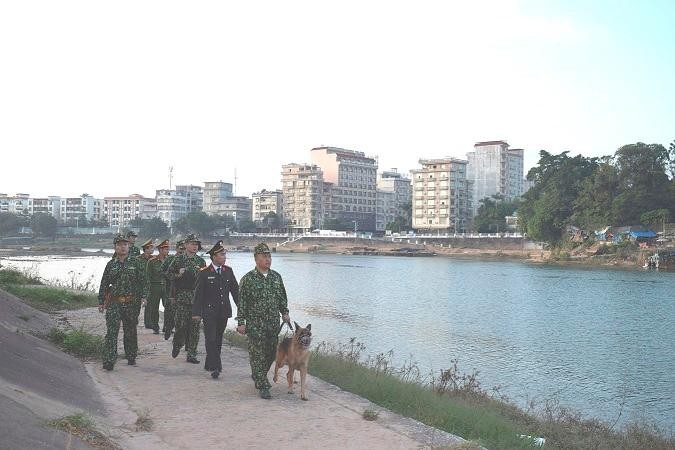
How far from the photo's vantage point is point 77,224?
164750mm

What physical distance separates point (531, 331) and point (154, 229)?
131m

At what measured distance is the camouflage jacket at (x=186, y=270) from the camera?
11.7m

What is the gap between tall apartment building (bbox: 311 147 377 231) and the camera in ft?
549

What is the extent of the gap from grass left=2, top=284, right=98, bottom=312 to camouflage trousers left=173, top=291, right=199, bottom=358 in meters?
8.81

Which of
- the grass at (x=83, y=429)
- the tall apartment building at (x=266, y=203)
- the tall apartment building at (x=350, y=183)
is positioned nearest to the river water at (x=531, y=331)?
the grass at (x=83, y=429)

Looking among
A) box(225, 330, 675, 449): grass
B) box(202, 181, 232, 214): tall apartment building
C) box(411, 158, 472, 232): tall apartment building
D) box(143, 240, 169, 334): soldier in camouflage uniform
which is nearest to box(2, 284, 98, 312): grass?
box(143, 240, 169, 334): soldier in camouflage uniform

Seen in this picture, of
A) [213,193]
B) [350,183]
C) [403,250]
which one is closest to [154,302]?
[403,250]

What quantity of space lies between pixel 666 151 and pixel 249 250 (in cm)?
8587

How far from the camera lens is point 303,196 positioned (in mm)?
162750

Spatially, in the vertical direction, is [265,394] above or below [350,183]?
below

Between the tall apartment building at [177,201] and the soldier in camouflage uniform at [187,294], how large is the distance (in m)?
160

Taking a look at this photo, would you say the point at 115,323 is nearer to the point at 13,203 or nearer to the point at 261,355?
the point at 261,355

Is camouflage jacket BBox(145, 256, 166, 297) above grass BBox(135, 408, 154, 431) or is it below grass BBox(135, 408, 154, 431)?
above

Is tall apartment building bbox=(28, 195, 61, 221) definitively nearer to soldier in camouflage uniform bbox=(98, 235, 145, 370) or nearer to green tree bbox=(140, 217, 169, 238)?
green tree bbox=(140, 217, 169, 238)
